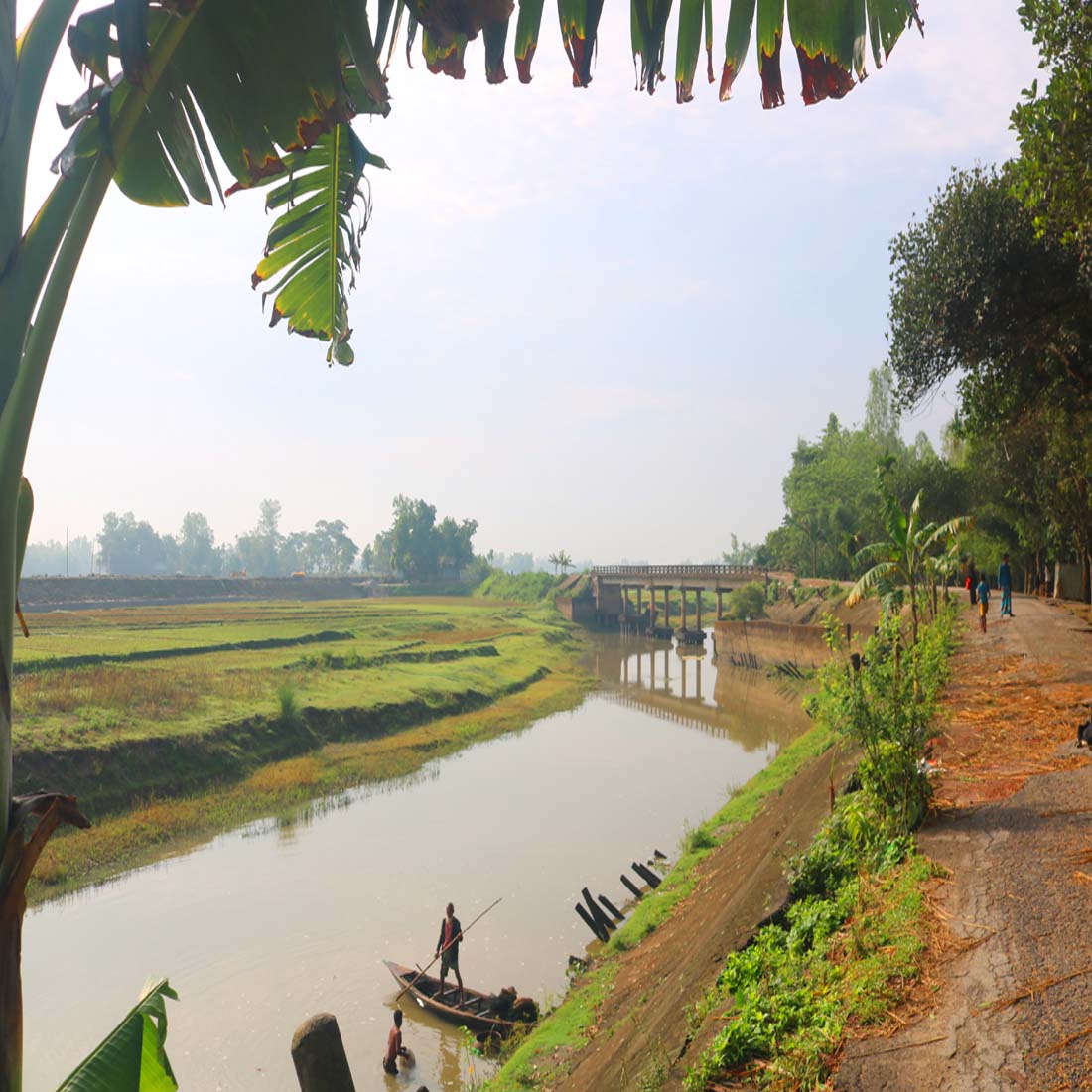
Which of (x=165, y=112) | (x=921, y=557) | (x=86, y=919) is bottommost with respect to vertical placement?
(x=86, y=919)

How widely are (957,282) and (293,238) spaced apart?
40.2 feet

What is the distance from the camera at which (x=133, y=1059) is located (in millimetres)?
2475

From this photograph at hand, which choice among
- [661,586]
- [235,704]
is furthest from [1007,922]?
[661,586]

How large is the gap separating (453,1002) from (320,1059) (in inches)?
296

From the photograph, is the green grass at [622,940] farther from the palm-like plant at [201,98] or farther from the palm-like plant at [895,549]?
the palm-like plant at [201,98]

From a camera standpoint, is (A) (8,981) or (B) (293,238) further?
(B) (293,238)

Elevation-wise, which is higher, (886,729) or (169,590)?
(886,729)

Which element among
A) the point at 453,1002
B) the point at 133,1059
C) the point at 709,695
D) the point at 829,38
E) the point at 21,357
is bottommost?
the point at 709,695

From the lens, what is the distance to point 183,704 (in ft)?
75.7

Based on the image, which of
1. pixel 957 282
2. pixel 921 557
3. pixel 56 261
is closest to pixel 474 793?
pixel 921 557

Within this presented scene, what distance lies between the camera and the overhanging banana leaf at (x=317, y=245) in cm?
381

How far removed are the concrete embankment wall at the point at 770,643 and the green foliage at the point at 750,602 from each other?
4.87 m

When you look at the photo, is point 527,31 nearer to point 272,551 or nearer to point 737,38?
point 737,38

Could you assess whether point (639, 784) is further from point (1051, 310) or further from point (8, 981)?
point (8, 981)
